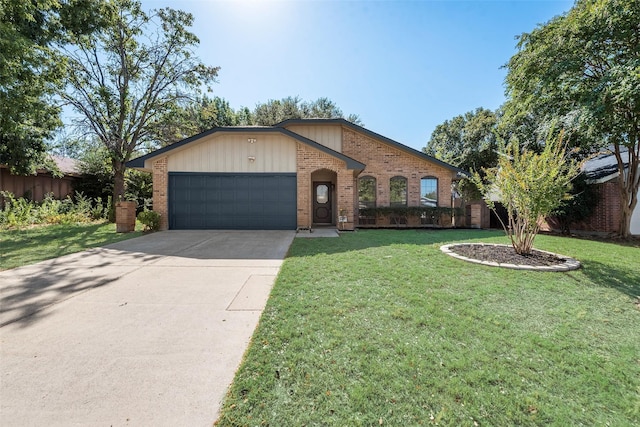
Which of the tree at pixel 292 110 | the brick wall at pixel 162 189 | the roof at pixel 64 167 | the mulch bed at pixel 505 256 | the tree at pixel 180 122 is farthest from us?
the tree at pixel 292 110

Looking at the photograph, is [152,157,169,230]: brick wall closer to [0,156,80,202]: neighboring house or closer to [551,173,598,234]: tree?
[0,156,80,202]: neighboring house

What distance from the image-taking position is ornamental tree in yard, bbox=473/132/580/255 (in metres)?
5.76

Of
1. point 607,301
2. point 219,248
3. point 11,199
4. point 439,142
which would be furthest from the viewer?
point 439,142

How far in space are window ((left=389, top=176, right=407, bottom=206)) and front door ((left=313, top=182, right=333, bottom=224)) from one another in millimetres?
3218

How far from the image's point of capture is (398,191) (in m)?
13.8

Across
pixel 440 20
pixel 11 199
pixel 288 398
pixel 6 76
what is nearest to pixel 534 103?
pixel 440 20

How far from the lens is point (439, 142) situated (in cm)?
3209

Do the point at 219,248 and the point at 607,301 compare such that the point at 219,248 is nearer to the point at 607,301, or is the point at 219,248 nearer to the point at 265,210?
the point at 265,210

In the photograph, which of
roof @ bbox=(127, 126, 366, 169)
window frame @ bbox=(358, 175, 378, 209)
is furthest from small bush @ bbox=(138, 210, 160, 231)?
window frame @ bbox=(358, 175, 378, 209)

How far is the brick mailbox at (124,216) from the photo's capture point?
10727mm

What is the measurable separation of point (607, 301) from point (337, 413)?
4477 mm

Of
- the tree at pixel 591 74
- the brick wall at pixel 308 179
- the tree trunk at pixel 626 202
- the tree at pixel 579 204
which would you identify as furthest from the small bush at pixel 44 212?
the tree trunk at pixel 626 202

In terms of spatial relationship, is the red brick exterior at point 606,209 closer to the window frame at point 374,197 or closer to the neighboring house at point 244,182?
the window frame at point 374,197

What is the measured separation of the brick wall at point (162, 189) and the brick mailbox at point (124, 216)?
2.85 ft
